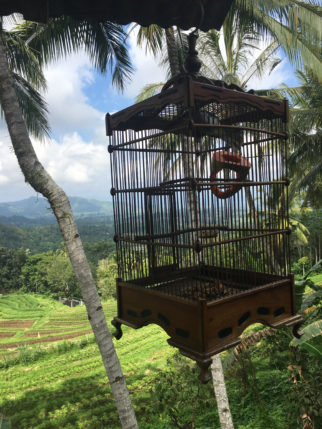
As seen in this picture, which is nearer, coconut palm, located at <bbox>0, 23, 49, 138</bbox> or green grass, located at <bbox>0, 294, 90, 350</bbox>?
coconut palm, located at <bbox>0, 23, 49, 138</bbox>

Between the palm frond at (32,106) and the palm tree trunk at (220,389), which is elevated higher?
the palm frond at (32,106)

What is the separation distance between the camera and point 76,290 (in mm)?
35344

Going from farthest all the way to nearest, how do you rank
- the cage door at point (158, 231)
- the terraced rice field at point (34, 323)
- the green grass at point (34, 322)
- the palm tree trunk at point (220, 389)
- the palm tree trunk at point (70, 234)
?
the green grass at point (34, 322), the terraced rice field at point (34, 323), the palm tree trunk at point (220, 389), the palm tree trunk at point (70, 234), the cage door at point (158, 231)

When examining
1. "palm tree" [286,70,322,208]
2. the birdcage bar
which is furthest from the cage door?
"palm tree" [286,70,322,208]

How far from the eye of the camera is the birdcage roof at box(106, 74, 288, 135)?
1.67 meters

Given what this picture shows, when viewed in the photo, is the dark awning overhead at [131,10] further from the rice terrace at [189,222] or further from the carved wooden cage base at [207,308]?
the carved wooden cage base at [207,308]

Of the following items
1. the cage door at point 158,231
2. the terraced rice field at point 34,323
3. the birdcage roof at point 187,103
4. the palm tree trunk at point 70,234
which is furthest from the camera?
the terraced rice field at point 34,323

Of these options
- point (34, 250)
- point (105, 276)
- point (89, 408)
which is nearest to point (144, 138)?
point (89, 408)

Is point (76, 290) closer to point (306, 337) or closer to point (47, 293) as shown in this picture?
point (47, 293)

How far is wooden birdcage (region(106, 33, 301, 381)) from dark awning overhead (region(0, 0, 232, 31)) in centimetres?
32

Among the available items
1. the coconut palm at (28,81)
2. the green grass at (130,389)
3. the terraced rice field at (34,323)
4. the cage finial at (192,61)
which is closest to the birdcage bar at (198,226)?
the cage finial at (192,61)

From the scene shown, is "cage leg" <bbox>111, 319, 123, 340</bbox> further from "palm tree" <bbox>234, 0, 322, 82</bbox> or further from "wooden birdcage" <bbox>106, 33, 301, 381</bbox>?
"palm tree" <bbox>234, 0, 322, 82</bbox>

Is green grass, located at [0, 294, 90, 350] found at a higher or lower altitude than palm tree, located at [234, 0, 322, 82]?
lower

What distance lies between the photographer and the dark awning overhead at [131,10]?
1.60 m
